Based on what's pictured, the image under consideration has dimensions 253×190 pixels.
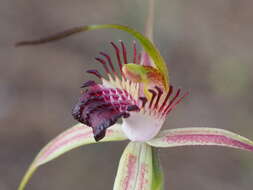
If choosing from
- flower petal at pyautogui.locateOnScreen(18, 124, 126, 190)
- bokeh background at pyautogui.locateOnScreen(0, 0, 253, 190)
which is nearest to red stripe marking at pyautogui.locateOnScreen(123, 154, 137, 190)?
flower petal at pyautogui.locateOnScreen(18, 124, 126, 190)

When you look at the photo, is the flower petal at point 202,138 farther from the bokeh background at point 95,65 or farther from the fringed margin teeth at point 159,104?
the bokeh background at point 95,65

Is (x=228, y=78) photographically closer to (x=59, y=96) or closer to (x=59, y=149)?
(x=59, y=96)

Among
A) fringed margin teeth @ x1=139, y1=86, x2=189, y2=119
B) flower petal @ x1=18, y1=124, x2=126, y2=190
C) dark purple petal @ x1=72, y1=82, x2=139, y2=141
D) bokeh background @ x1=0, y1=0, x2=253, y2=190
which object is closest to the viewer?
dark purple petal @ x1=72, y1=82, x2=139, y2=141

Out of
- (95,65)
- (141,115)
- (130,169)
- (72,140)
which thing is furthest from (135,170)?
(95,65)

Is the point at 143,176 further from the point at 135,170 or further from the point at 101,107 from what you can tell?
the point at 101,107

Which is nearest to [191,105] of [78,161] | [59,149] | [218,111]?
[218,111]

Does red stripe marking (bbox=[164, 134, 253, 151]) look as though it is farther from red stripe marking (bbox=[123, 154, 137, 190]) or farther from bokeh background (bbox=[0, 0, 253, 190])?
bokeh background (bbox=[0, 0, 253, 190])
